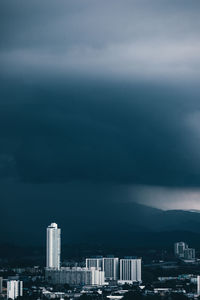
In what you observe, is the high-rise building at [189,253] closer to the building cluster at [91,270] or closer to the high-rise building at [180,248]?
the high-rise building at [180,248]

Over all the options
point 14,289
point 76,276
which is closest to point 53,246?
point 76,276

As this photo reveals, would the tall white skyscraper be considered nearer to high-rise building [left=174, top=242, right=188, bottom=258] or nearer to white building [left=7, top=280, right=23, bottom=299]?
high-rise building [left=174, top=242, right=188, bottom=258]

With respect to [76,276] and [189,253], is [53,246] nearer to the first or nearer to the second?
[76,276]

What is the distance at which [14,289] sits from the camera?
34750mm

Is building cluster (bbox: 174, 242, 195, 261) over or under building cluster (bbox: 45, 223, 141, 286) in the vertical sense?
over

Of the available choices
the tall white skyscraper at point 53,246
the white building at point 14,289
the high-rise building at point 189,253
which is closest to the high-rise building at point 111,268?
the tall white skyscraper at point 53,246

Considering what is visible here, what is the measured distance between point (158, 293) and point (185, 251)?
18.1m

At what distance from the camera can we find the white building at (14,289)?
111 feet

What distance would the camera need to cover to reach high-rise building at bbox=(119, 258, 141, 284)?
4538cm

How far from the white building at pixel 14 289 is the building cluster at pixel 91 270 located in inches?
265

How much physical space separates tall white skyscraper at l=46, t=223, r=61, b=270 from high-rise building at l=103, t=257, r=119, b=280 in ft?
8.71

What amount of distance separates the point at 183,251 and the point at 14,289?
837 inches

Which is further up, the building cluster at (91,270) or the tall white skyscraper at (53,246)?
the tall white skyscraper at (53,246)

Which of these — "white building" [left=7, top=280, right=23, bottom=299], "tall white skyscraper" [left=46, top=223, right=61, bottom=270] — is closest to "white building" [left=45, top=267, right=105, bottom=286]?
"tall white skyscraper" [left=46, top=223, right=61, bottom=270]
